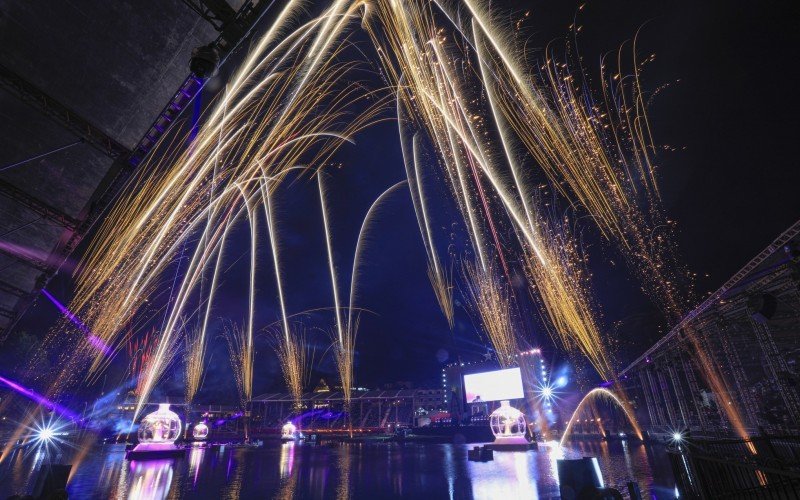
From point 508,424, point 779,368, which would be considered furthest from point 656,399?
point 508,424

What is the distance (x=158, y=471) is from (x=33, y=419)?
85.8 feet

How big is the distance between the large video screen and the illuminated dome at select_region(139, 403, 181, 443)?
21.1 metres

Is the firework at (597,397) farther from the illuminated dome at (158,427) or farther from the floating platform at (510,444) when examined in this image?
the illuminated dome at (158,427)

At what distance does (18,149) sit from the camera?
991 cm

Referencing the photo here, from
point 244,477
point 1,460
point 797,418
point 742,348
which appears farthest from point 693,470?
point 742,348

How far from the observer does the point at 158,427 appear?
1432 centimetres

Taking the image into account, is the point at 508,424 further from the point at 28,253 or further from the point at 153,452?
the point at 28,253

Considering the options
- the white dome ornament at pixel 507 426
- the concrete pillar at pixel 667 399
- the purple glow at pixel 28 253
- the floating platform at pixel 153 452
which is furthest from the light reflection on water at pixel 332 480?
the concrete pillar at pixel 667 399

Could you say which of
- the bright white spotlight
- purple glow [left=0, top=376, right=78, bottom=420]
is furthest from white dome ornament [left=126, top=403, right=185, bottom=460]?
the bright white spotlight

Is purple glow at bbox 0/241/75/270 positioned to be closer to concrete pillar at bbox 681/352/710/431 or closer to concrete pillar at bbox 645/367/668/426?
concrete pillar at bbox 681/352/710/431

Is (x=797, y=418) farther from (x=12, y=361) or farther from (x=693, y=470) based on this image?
(x=12, y=361)

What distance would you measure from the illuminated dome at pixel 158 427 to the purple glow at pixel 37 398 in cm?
1514

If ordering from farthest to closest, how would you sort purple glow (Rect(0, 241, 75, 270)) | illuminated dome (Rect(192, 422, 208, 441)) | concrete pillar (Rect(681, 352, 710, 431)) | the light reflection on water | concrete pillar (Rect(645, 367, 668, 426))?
illuminated dome (Rect(192, 422, 208, 441))
concrete pillar (Rect(645, 367, 668, 426))
concrete pillar (Rect(681, 352, 710, 431))
purple glow (Rect(0, 241, 75, 270))
the light reflection on water

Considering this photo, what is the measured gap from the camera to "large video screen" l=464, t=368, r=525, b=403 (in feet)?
86.6
